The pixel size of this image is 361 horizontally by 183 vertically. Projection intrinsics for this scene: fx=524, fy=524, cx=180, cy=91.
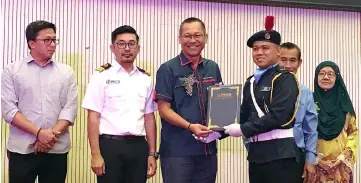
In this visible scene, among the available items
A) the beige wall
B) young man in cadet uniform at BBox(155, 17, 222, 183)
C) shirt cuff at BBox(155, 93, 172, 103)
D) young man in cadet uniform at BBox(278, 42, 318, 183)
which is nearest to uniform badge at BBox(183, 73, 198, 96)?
young man in cadet uniform at BBox(155, 17, 222, 183)

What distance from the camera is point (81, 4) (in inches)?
165

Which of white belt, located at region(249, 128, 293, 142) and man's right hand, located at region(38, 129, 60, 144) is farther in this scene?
man's right hand, located at region(38, 129, 60, 144)

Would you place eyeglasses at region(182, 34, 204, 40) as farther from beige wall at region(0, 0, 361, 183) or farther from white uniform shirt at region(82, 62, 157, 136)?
beige wall at region(0, 0, 361, 183)

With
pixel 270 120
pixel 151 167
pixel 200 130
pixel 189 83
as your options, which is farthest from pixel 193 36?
pixel 151 167

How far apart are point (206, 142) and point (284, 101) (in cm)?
51

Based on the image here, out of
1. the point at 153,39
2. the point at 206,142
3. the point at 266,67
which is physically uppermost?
the point at 153,39

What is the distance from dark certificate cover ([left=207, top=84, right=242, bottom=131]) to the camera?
2.94 m

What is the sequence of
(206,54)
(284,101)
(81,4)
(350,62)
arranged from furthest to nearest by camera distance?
(350,62), (206,54), (81,4), (284,101)

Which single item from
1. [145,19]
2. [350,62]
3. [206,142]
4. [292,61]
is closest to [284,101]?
[206,142]

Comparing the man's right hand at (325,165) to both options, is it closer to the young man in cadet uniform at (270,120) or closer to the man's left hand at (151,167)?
the young man in cadet uniform at (270,120)

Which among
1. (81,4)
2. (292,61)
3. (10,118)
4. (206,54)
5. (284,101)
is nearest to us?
(284,101)

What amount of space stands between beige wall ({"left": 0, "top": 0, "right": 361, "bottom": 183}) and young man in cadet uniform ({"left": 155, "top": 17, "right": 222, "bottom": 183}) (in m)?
1.29

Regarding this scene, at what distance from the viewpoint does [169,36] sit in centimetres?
441

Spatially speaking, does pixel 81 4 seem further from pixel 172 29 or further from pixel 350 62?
pixel 350 62
